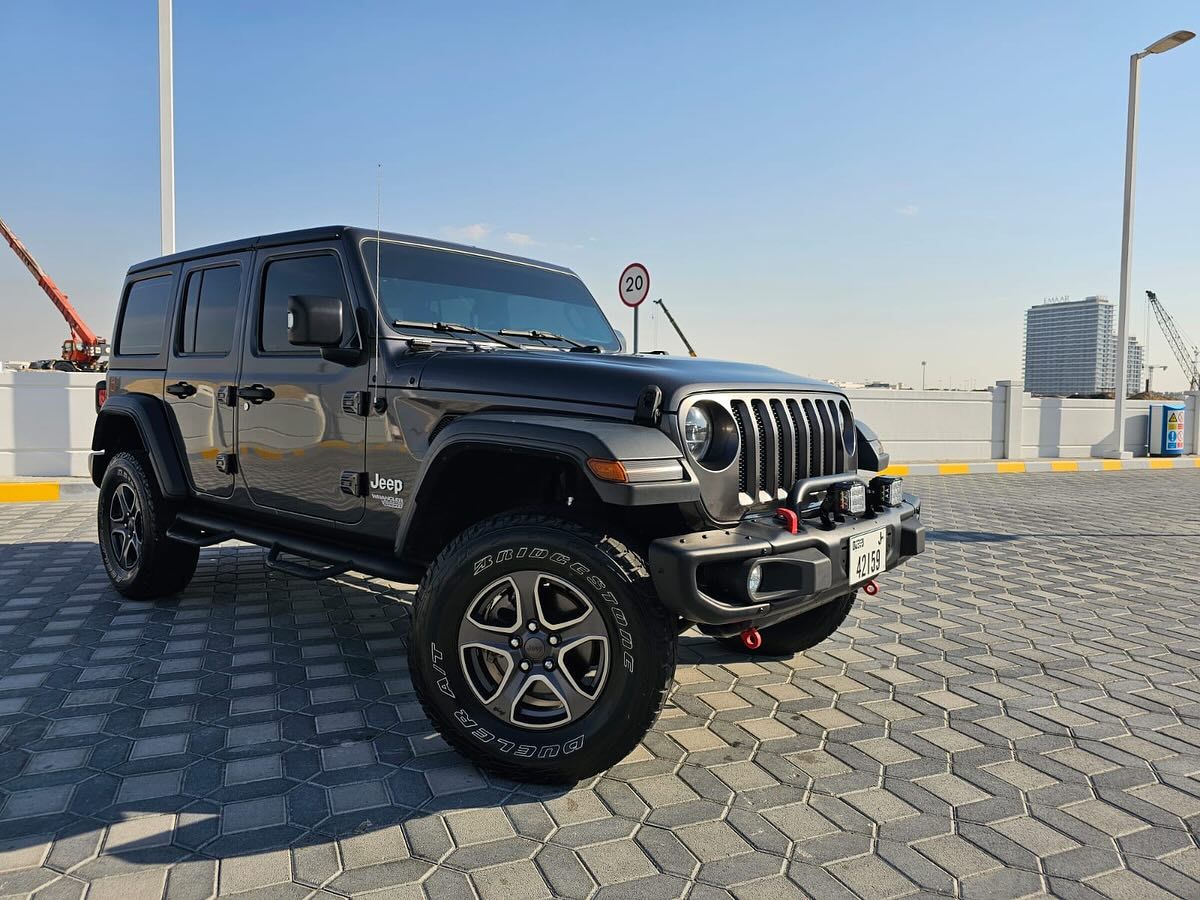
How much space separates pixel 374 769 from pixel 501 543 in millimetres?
922

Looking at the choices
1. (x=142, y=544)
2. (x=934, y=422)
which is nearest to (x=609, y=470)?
(x=142, y=544)

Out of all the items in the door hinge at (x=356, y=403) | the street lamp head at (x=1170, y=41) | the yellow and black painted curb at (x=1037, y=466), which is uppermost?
the street lamp head at (x=1170, y=41)

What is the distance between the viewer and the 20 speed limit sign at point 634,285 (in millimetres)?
10625

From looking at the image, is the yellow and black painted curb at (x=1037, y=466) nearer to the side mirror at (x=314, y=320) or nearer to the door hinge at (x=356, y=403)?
the door hinge at (x=356, y=403)

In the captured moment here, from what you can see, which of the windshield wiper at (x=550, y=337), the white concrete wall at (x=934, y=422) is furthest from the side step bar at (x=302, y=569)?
the white concrete wall at (x=934, y=422)

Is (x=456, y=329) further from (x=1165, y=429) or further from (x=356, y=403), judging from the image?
(x=1165, y=429)

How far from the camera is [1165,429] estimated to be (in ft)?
62.5

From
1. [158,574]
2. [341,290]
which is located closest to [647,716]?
[341,290]

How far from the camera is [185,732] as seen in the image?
322 centimetres

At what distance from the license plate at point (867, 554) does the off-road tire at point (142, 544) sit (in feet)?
12.6

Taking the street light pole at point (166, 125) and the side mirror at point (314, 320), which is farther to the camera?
the street light pole at point (166, 125)

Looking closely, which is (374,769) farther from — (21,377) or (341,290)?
(21,377)

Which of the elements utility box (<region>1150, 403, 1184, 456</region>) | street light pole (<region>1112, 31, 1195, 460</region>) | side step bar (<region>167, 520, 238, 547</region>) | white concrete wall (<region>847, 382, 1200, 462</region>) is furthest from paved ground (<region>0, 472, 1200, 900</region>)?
utility box (<region>1150, 403, 1184, 456</region>)

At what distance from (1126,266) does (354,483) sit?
2006 centimetres
